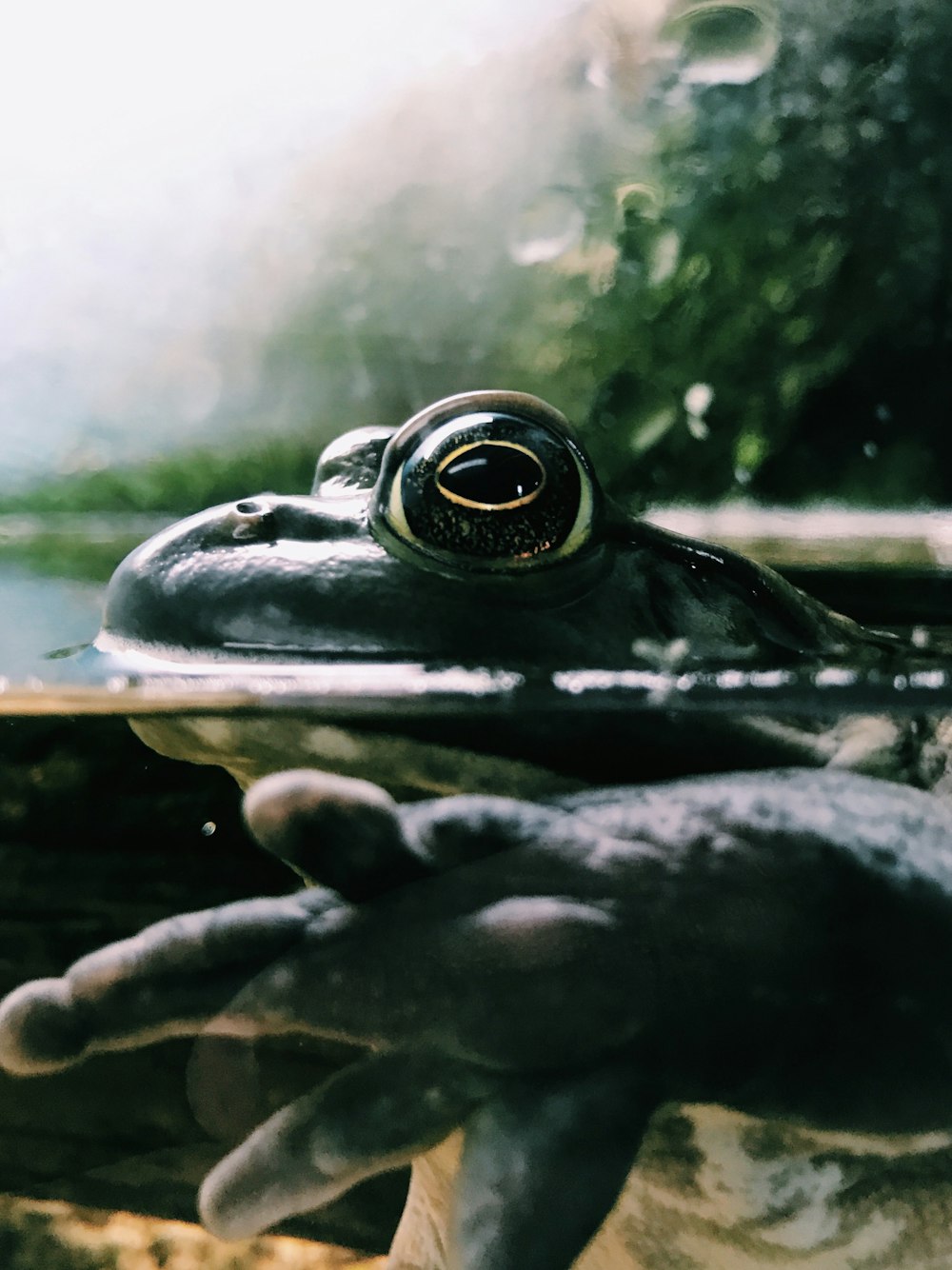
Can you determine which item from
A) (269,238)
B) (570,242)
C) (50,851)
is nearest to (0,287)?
(269,238)

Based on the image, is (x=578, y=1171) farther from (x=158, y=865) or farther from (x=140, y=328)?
(x=140, y=328)

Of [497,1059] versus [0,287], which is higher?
[0,287]

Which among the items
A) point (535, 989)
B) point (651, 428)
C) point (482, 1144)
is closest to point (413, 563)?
point (535, 989)

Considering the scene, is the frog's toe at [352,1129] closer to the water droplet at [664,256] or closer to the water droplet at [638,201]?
the water droplet at [664,256]

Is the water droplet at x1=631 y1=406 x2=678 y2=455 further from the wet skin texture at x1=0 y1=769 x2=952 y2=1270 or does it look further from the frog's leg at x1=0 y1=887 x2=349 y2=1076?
the frog's leg at x1=0 y1=887 x2=349 y2=1076

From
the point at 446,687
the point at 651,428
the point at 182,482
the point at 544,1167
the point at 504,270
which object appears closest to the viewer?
the point at 544,1167

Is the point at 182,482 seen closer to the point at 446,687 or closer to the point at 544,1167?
the point at 446,687

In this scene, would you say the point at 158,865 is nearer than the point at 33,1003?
No
